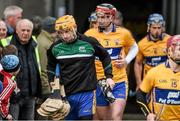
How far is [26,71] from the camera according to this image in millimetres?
9992

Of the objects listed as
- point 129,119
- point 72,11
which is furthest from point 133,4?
point 129,119

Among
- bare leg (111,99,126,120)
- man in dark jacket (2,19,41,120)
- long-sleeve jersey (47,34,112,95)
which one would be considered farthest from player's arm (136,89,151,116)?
man in dark jacket (2,19,41,120)

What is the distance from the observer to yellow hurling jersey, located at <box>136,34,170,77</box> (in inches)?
451

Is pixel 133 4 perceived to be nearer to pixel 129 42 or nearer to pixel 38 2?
pixel 38 2

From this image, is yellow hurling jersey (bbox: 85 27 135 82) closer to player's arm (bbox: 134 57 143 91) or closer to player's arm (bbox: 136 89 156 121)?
player's arm (bbox: 134 57 143 91)

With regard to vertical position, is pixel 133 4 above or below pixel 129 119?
above

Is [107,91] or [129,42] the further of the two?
[129,42]

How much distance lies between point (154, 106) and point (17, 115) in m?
2.21

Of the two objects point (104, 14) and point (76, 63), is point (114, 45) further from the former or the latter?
point (76, 63)

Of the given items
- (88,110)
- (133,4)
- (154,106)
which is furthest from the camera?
(133,4)

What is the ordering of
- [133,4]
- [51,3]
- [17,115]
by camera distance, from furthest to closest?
1. [133,4]
2. [51,3]
3. [17,115]

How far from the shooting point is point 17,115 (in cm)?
988

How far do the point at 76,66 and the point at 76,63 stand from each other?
4cm

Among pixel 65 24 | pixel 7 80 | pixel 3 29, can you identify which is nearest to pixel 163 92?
pixel 65 24
